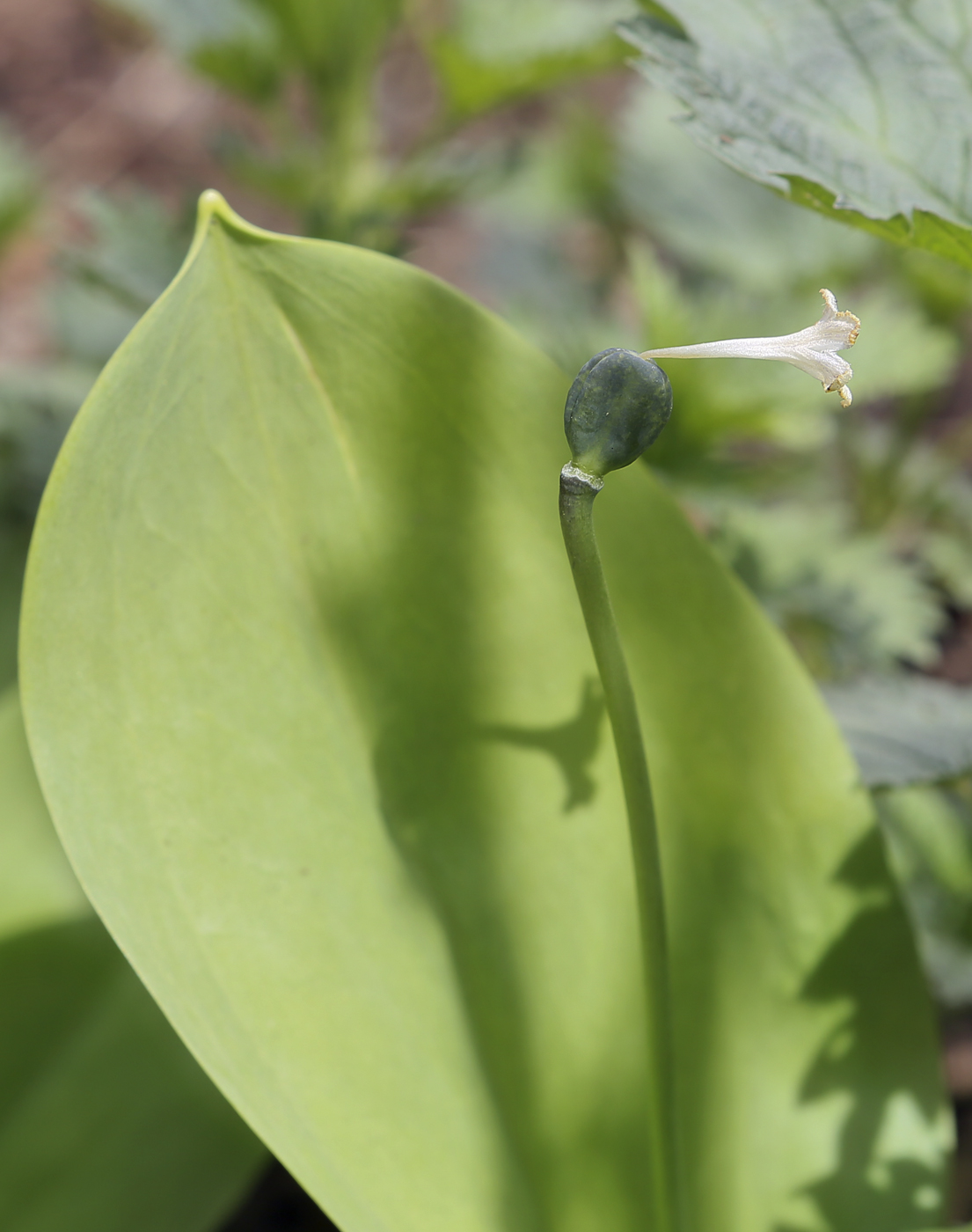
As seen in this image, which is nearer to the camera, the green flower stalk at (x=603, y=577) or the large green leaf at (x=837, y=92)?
the green flower stalk at (x=603, y=577)

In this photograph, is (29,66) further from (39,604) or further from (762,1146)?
(762,1146)

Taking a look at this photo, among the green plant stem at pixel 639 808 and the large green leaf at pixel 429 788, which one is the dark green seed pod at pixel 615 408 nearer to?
the green plant stem at pixel 639 808

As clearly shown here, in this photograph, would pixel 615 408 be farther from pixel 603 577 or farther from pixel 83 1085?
pixel 83 1085

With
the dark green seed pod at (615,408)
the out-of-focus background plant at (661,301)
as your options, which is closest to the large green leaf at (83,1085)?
the out-of-focus background plant at (661,301)

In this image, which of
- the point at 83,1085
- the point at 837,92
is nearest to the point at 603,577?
the point at 837,92

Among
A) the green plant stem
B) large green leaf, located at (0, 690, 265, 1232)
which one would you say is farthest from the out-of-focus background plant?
the green plant stem

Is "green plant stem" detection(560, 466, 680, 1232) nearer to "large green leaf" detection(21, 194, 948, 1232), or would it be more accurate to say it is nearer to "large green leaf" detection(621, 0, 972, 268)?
"large green leaf" detection(21, 194, 948, 1232)

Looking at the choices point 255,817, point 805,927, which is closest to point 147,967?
point 255,817
